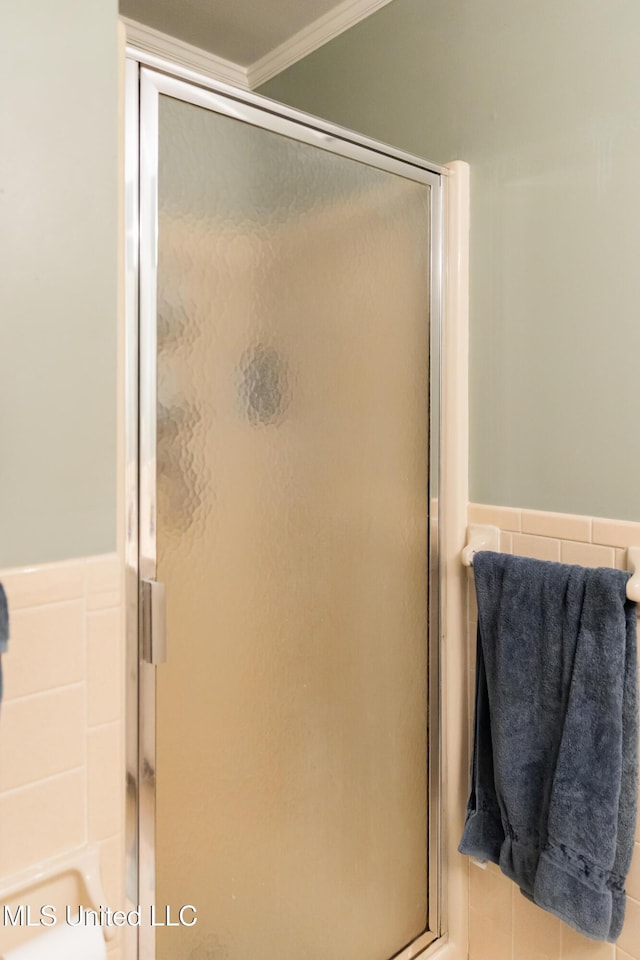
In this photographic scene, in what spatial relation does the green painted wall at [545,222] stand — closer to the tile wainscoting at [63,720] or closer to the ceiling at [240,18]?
the ceiling at [240,18]

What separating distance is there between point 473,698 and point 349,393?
2.32 feet

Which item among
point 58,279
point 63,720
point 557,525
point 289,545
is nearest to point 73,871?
point 63,720

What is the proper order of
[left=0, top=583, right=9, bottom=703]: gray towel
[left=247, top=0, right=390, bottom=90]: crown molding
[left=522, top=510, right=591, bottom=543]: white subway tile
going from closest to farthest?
[left=0, top=583, right=9, bottom=703]: gray towel, [left=522, top=510, right=591, bottom=543]: white subway tile, [left=247, top=0, right=390, bottom=90]: crown molding

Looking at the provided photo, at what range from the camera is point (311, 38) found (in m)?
1.82

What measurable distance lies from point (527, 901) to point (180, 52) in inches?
A: 87.6

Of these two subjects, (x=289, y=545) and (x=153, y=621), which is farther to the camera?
(x=289, y=545)

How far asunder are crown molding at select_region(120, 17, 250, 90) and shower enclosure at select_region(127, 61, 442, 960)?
0.83 metres

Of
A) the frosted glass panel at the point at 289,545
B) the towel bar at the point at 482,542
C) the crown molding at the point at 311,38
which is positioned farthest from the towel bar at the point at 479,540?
the crown molding at the point at 311,38

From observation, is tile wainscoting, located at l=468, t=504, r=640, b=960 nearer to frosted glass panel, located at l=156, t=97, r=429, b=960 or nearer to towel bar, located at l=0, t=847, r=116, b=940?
frosted glass panel, located at l=156, t=97, r=429, b=960

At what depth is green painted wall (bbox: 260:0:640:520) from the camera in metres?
1.22

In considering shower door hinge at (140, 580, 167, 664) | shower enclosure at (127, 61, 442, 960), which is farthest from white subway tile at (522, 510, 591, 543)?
shower door hinge at (140, 580, 167, 664)

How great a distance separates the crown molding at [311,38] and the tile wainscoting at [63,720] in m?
1.47

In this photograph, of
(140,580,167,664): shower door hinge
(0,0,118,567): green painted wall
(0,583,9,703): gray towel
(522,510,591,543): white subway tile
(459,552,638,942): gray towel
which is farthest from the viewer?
(522,510,591,543): white subway tile

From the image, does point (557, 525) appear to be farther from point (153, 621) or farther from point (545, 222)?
point (153, 621)
